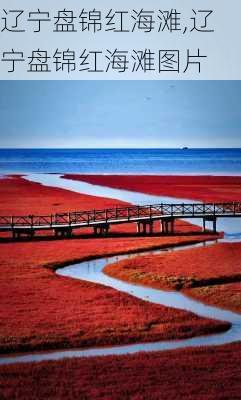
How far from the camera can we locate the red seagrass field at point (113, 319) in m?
13.7

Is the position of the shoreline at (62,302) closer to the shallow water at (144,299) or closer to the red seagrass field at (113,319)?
the red seagrass field at (113,319)

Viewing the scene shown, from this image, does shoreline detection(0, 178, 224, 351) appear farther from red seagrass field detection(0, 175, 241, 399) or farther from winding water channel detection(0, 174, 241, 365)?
winding water channel detection(0, 174, 241, 365)

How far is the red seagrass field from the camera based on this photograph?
44.9 ft

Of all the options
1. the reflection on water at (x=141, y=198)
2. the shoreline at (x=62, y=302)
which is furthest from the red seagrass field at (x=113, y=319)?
the reflection on water at (x=141, y=198)

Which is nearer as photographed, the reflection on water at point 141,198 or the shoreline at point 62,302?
the shoreline at point 62,302

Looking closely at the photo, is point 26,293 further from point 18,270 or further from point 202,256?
point 202,256

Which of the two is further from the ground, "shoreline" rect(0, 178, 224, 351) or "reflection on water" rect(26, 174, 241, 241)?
"reflection on water" rect(26, 174, 241, 241)

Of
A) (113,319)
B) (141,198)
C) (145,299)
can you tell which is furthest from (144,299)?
(141,198)

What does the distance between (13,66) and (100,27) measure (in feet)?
11.0

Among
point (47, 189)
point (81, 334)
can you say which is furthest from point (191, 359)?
point (47, 189)

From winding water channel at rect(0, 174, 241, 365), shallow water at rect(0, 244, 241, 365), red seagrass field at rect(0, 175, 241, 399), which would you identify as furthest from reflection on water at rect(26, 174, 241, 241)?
shallow water at rect(0, 244, 241, 365)

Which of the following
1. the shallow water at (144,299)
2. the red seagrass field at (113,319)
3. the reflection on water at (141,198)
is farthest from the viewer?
the reflection on water at (141,198)

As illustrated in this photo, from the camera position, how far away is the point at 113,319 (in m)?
18.5

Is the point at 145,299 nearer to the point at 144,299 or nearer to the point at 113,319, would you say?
the point at 144,299
